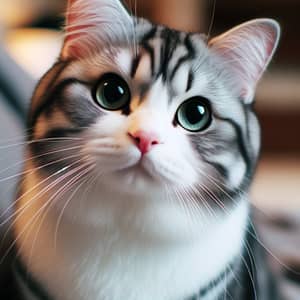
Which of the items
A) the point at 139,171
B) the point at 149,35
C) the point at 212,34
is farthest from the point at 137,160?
the point at 212,34

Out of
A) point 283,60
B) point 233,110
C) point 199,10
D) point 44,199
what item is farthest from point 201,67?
point 283,60

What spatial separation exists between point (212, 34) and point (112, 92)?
0.62 feet

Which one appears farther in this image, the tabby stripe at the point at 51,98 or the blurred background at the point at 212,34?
the blurred background at the point at 212,34

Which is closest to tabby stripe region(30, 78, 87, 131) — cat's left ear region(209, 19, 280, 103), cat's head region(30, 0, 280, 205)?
cat's head region(30, 0, 280, 205)

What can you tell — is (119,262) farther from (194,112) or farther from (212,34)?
(212,34)

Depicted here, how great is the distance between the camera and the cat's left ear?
1.48 ft

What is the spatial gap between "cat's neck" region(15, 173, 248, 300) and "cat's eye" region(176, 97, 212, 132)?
66mm

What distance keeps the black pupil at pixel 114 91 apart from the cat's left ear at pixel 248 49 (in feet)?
0.29

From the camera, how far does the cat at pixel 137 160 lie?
42cm

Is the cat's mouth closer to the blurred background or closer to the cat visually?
the cat

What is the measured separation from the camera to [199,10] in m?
1.25

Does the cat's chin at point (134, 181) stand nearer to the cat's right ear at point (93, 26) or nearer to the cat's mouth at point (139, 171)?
the cat's mouth at point (139, 171)

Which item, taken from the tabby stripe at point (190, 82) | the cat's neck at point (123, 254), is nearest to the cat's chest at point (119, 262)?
the cat's neck at point (123, 254)

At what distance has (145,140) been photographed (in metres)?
0.41
